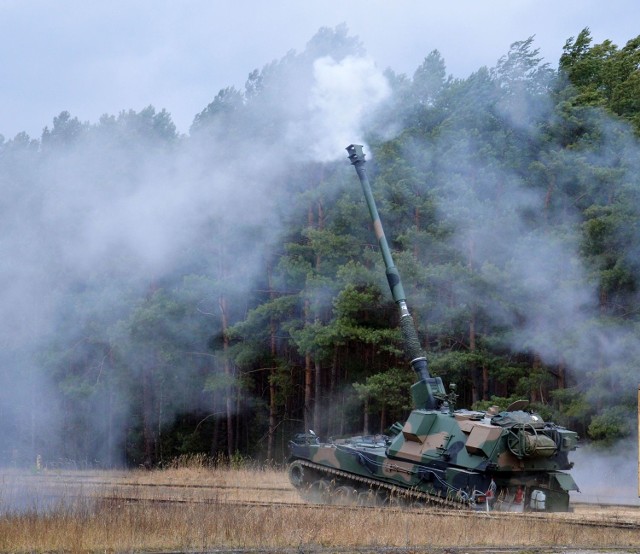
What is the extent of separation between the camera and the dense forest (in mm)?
23062

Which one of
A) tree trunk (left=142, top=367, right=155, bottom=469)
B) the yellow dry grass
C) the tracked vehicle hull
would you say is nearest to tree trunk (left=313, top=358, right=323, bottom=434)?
tree trunk (left=142, top=367, right=155, bottom=469)

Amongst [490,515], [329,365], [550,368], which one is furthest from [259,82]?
[490,515]

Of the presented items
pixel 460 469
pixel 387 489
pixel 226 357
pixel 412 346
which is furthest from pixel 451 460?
pixel 226 357

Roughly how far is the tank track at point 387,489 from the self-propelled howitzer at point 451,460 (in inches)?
0.6

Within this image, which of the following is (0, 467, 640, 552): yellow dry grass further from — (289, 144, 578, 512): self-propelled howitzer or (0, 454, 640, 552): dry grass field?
(289, 144, 578, 512): self-propelled howitzer

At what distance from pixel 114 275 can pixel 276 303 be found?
584 centimetres

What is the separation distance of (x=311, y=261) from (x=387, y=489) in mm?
14570

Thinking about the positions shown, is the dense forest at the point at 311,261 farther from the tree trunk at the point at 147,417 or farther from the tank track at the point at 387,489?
the tank track at the point at 387,489

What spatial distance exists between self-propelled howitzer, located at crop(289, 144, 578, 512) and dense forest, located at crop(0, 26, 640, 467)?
6969 mm

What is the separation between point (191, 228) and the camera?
29.8 meters

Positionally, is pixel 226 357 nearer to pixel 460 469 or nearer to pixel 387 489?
pixel 387 489

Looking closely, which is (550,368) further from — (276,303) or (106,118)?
(106,118)

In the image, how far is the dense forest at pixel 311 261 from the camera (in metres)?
23.1

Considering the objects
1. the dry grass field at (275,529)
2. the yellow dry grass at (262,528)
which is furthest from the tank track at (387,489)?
the yellow dry grass at (262,528)
